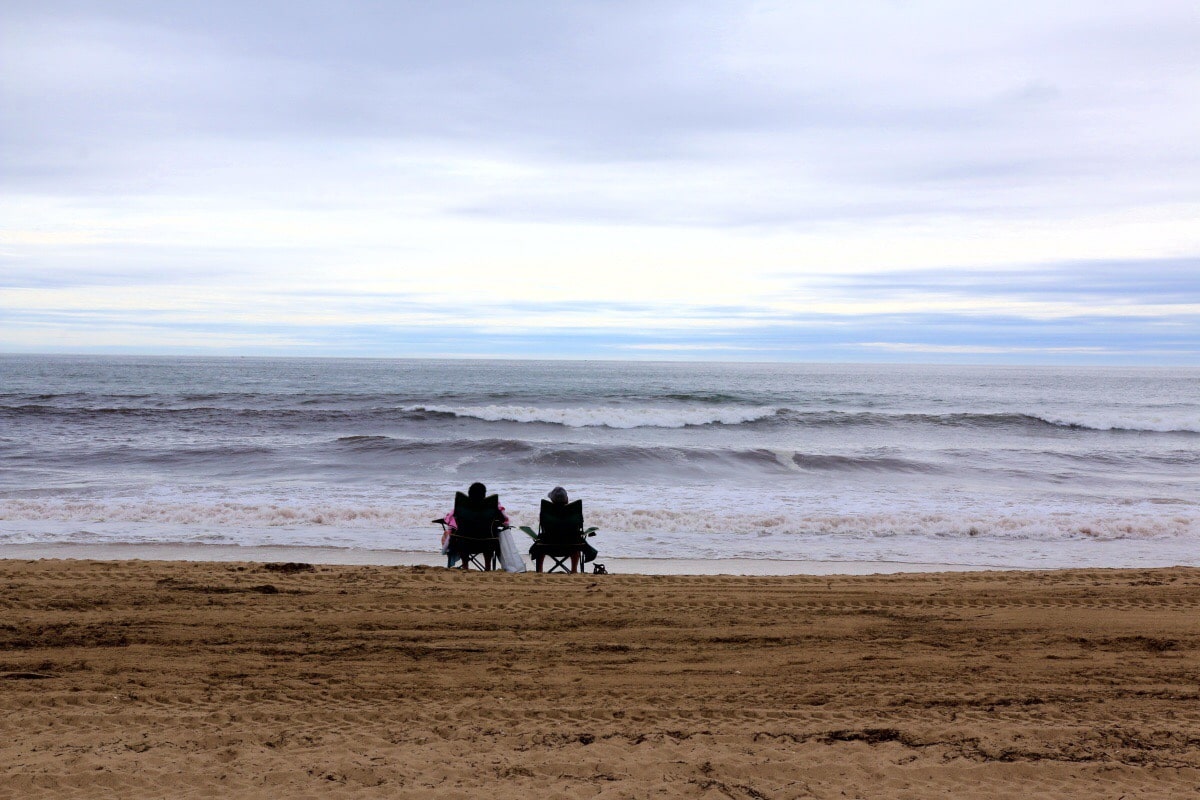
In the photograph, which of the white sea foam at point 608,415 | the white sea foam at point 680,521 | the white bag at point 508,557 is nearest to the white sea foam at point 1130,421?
the white sea foam at point 608,415

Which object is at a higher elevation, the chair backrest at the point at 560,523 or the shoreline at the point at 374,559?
the chair backrest at the point at 560,523

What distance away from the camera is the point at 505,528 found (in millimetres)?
8188

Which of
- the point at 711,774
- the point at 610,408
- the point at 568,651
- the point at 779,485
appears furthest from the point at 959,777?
the point at 610,408

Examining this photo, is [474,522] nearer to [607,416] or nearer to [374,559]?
[374,559]

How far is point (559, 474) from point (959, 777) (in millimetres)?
13506

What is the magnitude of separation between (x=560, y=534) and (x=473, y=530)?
896 mm

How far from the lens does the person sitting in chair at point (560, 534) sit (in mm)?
8055

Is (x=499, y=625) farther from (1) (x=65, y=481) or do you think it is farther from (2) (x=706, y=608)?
(1) (x=65, y=481)

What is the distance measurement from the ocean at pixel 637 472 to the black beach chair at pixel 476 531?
175 centimetres

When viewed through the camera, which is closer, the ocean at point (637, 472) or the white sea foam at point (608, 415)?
the ocean at point (637, 472)

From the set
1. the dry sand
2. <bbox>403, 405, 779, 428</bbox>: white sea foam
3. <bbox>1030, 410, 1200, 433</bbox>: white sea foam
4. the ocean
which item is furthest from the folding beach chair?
<bbox>1030, 410, 1200, 433</bbox>: white sea foam

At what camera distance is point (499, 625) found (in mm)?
5707

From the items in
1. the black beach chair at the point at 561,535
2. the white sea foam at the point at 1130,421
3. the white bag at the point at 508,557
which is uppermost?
the white sea foam at the point at 1130,421

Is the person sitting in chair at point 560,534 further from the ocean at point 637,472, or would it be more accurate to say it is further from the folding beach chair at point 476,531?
the ocean at point 637,472
